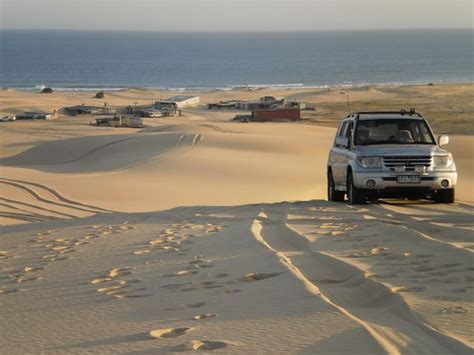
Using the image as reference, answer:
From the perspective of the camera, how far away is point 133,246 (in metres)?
11.2

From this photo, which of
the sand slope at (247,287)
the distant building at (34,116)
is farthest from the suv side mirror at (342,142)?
the distant building at (34,116)

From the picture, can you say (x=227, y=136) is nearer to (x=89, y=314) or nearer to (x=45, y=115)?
(x=45, y=115)

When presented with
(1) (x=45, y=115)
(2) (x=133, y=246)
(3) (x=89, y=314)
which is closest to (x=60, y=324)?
(3) (x=89, y=314)

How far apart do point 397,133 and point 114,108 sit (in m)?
48.1

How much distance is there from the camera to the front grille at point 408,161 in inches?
592

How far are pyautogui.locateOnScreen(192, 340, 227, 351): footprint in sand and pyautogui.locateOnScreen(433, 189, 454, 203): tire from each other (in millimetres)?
9761

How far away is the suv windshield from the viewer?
16.0 metres

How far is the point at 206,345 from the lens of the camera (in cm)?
618

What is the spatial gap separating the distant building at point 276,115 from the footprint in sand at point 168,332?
49.9 meters

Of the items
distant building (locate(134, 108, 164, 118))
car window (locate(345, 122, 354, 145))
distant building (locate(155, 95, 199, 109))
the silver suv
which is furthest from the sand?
distant building (locate(155, 95, 199, 109))

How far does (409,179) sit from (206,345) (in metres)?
9.35

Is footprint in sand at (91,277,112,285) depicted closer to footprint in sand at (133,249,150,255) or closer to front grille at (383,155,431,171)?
footprint in sand at (133,249,150,255)

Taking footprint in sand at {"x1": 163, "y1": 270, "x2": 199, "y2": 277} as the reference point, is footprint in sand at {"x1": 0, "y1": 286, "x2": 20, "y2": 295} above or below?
below

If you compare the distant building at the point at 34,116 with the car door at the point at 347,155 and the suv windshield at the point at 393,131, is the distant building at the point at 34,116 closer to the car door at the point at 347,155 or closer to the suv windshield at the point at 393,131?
the car door at the point at 347,155
